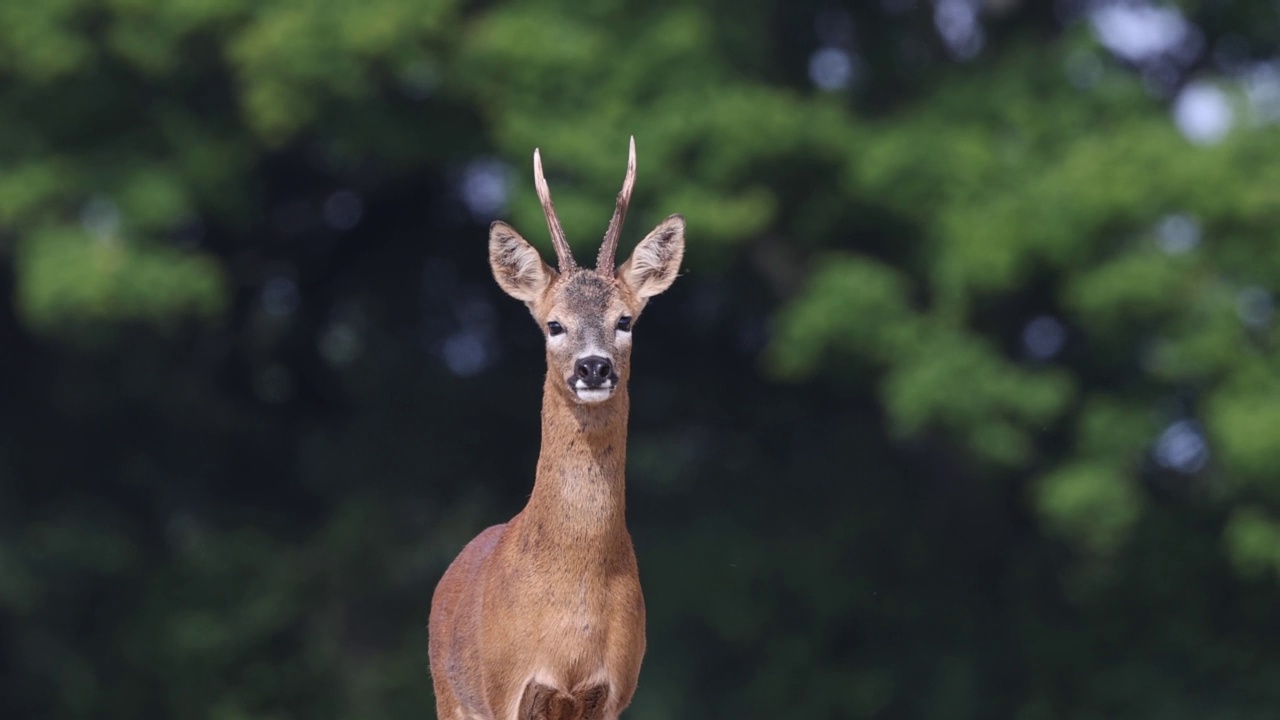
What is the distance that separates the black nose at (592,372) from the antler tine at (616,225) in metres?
0.32

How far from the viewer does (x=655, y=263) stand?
6605mm

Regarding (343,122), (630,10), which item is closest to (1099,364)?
(630,10)

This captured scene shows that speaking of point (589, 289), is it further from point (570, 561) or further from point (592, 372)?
point (570, 561)

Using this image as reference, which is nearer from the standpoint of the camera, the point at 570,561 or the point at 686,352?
the point at 570,561

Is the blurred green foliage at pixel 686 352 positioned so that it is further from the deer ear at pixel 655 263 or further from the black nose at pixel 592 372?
the black nose at pixel 592 372

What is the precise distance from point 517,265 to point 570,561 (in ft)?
3.21

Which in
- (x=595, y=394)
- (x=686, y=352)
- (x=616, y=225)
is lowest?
(x=686, y=352)

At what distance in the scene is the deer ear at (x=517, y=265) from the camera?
654 cm

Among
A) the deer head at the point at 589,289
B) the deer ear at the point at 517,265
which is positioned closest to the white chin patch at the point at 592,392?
the deer head at the point at 589,289

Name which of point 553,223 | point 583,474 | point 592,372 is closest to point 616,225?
point 553,223

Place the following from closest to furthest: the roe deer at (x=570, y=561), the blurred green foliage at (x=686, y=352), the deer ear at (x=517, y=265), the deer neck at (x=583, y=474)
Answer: the roe deer at (x=570, y=561) < the deer neck at (x=583, y=474) < the deer ear at (x=517, y=265) < the blurred green foliage at (x=686, y=352)

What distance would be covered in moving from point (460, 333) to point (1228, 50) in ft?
21.3

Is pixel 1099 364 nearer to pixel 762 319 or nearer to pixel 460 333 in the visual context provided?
pixel 762 319

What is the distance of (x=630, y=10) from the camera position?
50.0ft
